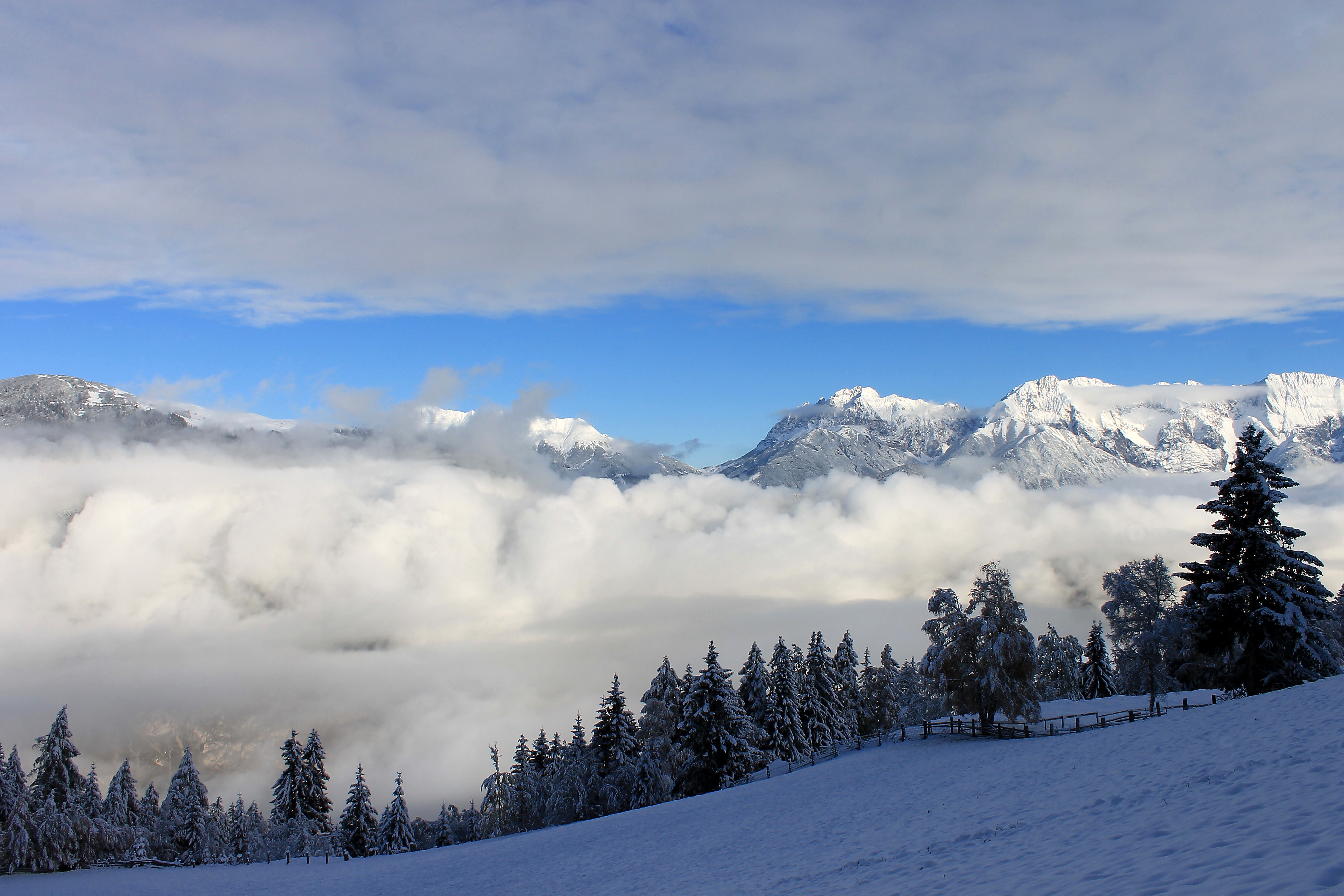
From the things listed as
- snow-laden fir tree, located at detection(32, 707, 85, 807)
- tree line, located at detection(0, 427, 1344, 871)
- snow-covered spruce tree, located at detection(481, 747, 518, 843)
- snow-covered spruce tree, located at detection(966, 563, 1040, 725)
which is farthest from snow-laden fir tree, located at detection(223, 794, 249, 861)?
snow-covered spruce tree, located at detection(966, 563, 1040, 725)

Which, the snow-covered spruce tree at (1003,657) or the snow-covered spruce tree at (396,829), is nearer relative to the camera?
the snow-covered spruce tree at (1003,657)

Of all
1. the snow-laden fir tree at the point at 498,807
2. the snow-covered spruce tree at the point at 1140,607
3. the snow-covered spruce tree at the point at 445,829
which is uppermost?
the snow-covered spruce tree at the point at 1140,607

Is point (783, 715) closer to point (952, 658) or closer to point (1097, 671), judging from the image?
point (952, 658)

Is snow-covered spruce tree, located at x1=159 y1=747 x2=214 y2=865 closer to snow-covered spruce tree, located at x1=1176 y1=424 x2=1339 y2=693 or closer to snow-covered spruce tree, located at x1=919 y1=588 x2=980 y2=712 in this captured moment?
snow-covered spruce tree, located at x1=919 y1=588 x2=980 y2=712

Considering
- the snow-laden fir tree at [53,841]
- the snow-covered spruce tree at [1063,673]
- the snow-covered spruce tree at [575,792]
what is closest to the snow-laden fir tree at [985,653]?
the snow-covered spruce tree at [1063,673]

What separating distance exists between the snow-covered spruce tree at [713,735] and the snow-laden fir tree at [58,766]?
134 feet

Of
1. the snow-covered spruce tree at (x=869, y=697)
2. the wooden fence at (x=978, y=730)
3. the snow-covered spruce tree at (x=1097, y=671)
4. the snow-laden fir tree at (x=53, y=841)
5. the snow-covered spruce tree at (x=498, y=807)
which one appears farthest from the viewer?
the snow-covered spruce tree at (x=869, y=697)

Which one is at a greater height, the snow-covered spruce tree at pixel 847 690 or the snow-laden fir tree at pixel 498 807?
the snow-covered spruce tree at pixel 847 690

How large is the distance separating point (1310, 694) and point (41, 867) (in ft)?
182

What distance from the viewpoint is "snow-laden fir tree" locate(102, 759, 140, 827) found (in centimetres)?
5631

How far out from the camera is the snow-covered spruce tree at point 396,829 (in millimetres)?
54219

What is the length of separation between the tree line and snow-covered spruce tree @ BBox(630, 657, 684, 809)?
150 millimetres

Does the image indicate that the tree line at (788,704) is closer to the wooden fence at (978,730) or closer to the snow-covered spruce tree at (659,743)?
the snow-covered spruce tree at (659,743)

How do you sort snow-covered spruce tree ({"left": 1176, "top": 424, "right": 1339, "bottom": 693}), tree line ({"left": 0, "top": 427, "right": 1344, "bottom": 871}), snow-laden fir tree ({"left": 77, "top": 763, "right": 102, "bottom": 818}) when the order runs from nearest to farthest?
snow-covered spruce tree ({"left": 1176, "top": 424, "right": 1339, "bottom": 693}) → tree line ({"left": 0, "top": 427, "right": 1344, "bottom": 871}) → snow-laden fir tree ({"left": 77, "top": 763, "right": 102, "bottom": 818})
